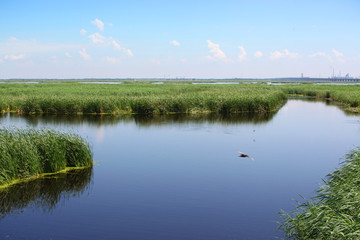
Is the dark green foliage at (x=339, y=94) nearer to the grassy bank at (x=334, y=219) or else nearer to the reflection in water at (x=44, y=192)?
the grassy bank at (x=334, y=219)

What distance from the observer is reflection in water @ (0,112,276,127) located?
2578 cm

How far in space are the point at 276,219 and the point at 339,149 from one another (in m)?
10.4

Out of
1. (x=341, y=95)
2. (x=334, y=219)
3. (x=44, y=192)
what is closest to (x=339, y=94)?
(x=341, y=95)

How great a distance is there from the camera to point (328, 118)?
3005cm

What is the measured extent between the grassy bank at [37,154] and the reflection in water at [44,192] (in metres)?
0.41

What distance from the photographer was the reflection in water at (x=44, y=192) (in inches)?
384

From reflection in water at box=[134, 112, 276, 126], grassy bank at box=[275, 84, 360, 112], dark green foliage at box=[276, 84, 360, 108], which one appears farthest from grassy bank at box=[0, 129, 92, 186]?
dark green foliage at box=[276, 84, 360, 108]

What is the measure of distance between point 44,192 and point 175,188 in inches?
163

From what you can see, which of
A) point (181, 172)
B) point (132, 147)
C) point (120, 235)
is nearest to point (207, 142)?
point (132, 147)

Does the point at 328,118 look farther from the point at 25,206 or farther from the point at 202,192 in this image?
the point at 25,206

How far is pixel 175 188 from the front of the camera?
11352 millimetres

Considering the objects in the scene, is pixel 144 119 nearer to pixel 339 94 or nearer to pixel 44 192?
pixel 44 192

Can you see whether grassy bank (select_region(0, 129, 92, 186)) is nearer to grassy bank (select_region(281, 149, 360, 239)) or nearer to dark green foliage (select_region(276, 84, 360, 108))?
grassy bank (select_region(281, 149, 360, 239))

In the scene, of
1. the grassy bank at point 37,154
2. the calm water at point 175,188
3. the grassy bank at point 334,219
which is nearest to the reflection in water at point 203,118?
the calm water at point 175,188
